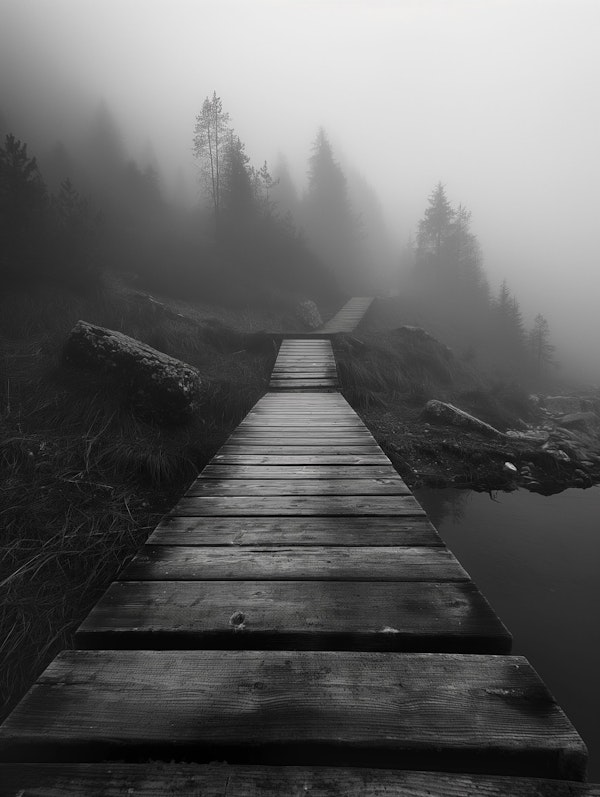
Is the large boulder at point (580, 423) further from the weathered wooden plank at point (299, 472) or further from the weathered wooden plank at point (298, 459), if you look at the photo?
the weathered wooden plank at point (299, 472)

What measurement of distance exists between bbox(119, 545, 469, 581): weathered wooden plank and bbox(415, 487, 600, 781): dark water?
1.72 metres

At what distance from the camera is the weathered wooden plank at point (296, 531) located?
6.85 feet

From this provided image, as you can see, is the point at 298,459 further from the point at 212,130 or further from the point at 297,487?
the point at 212,130

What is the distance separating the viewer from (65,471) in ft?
12.1

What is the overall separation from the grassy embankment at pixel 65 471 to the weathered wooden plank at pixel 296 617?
3.74 feet

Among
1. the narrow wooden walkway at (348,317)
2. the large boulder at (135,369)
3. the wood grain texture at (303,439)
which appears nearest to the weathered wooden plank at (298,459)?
the wood grain texture at (303,439)

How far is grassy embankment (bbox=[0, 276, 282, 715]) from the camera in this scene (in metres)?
2.38

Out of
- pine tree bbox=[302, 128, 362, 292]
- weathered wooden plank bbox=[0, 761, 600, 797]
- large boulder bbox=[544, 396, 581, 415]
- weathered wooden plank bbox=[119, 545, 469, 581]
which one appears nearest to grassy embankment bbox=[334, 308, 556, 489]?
weathered wooden plank bbox=[119, 545, 469, 581]

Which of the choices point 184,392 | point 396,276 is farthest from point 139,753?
point 396,276

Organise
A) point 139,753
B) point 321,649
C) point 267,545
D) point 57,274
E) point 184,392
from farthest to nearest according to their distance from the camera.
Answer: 1. point 57,274
2. point 184,392
3. point 267,545
4. point 321,649
5. point 139,753

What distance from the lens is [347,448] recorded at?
385 cm

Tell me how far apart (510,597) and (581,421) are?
1054 cm

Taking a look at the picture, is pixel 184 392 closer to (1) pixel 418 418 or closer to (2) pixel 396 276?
(1) pixel 418 418

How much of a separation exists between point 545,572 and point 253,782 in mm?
3838
